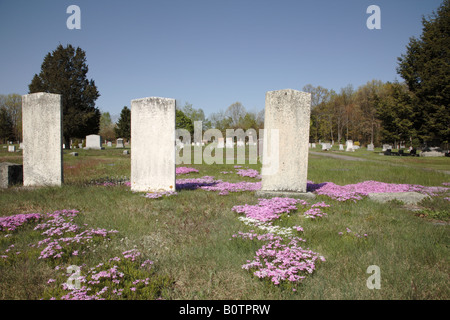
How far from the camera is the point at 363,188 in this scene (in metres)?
9.23

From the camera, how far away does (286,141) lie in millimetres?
7480

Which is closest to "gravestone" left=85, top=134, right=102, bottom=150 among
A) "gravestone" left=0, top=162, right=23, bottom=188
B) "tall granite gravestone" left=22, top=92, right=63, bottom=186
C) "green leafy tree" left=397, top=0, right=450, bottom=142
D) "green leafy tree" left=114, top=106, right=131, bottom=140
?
"green leafy tree" left=114, top=106, right=131, bottom=140

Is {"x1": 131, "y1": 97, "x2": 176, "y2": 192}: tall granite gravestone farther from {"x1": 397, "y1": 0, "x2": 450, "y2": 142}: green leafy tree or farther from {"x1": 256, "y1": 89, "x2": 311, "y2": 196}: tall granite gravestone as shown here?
{"x1": 397, "y1": 0, "x2": 450, "y2": 142}: green leafy tree

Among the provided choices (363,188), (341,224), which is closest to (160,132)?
(341,224)

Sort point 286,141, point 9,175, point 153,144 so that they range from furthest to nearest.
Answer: point 9,175, point 153,144, point 286,141

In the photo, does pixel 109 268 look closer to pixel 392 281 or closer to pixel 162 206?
pixel 162 206

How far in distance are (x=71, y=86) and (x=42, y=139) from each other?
3574 centimetres

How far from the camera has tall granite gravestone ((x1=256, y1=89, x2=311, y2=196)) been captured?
7.43 metres

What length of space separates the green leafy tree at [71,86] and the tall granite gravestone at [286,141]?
38.5m

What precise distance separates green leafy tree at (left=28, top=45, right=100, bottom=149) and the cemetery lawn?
36498mm

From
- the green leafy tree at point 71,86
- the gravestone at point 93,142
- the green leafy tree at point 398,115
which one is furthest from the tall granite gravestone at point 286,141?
the gravestone at point 93,142

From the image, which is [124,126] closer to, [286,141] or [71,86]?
[71,86]

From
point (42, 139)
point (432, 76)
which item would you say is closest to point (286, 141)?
point (42, 139)

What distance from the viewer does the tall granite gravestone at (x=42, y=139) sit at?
28.4 ft
